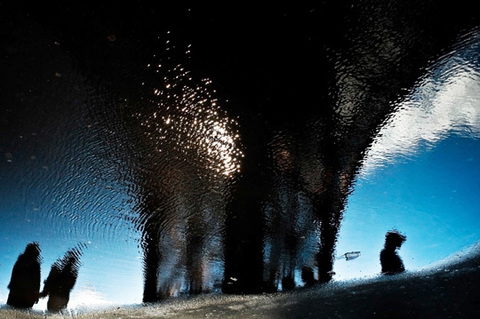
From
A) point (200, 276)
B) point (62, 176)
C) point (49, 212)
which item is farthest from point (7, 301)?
point (62, 176)

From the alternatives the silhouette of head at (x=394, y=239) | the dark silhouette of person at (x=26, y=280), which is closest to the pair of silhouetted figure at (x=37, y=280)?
the dark silhouette of person at (x=26, y=280)

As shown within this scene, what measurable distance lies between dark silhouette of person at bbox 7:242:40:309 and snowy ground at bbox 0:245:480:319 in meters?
0.61

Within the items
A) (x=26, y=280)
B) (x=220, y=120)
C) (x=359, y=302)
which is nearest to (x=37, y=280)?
(x=26, y=280)

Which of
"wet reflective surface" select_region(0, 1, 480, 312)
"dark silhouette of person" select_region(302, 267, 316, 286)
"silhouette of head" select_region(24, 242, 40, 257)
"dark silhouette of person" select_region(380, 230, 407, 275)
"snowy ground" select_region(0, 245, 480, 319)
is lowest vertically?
"snowy ground" select_region(0, 245, 480, 319)

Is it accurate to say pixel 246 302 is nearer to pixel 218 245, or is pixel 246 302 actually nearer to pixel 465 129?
pixel 218 245

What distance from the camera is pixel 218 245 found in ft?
15.3

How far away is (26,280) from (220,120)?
6025 millimetres

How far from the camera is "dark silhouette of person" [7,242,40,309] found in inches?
176

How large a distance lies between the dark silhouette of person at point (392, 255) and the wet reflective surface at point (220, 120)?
0.14m

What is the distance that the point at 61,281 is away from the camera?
532cm

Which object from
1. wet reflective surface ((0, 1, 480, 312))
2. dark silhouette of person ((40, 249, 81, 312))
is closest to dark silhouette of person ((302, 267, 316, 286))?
wet reflective surface ((0, 1, 480, 312))

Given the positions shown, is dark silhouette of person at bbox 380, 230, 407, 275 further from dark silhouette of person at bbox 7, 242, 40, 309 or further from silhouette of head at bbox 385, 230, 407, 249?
dark silhouette of person at bbox 7, 242, 40, 309

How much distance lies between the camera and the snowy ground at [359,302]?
4.31 m

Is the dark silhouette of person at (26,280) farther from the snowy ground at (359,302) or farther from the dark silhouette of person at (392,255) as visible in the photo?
the dark silhouette of person at (392,255)
